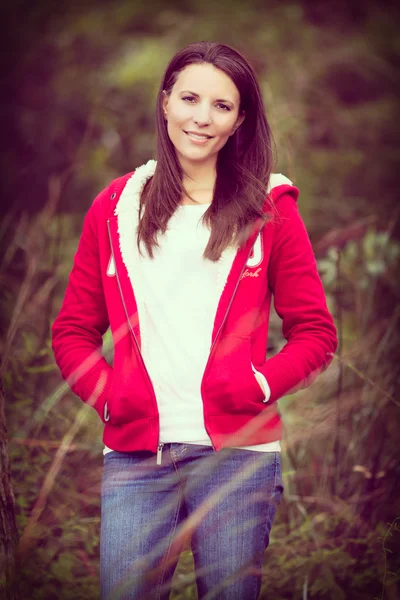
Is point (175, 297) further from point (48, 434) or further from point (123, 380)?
point (48, 434)

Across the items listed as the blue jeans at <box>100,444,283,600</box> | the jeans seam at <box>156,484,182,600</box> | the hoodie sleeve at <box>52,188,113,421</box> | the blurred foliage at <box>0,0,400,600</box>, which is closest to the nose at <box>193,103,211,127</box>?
the hoodie sleeve at <box>52,188,113,421</box>

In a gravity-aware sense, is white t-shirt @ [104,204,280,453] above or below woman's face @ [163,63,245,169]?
below

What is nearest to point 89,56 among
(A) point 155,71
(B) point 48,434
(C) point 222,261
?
(A) point 155,71

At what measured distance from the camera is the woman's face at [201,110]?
7.47 feet

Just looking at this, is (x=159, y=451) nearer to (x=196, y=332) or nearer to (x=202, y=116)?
(x=196, y=332)

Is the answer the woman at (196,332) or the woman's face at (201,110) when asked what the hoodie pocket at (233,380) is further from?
the woman's face at (201,110)

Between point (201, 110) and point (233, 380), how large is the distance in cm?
90

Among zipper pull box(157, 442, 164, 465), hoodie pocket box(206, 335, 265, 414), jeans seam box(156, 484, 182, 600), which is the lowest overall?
jeans seam box(156, 484, 182, 600)

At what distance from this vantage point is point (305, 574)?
3117 millimetres

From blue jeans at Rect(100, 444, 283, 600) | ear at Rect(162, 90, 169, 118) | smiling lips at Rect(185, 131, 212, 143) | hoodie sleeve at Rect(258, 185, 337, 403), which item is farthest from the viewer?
ear at Rect(162, 90, 169, 118)

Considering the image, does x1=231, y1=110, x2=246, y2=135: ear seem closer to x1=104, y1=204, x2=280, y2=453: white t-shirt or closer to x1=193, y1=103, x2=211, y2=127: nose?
x1=193, y1=103, x2=211, y2=127: nose

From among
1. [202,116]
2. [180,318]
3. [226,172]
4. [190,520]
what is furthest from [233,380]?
[202,116]

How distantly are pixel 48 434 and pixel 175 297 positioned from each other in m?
1.56

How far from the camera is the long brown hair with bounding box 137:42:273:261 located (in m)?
2.23
